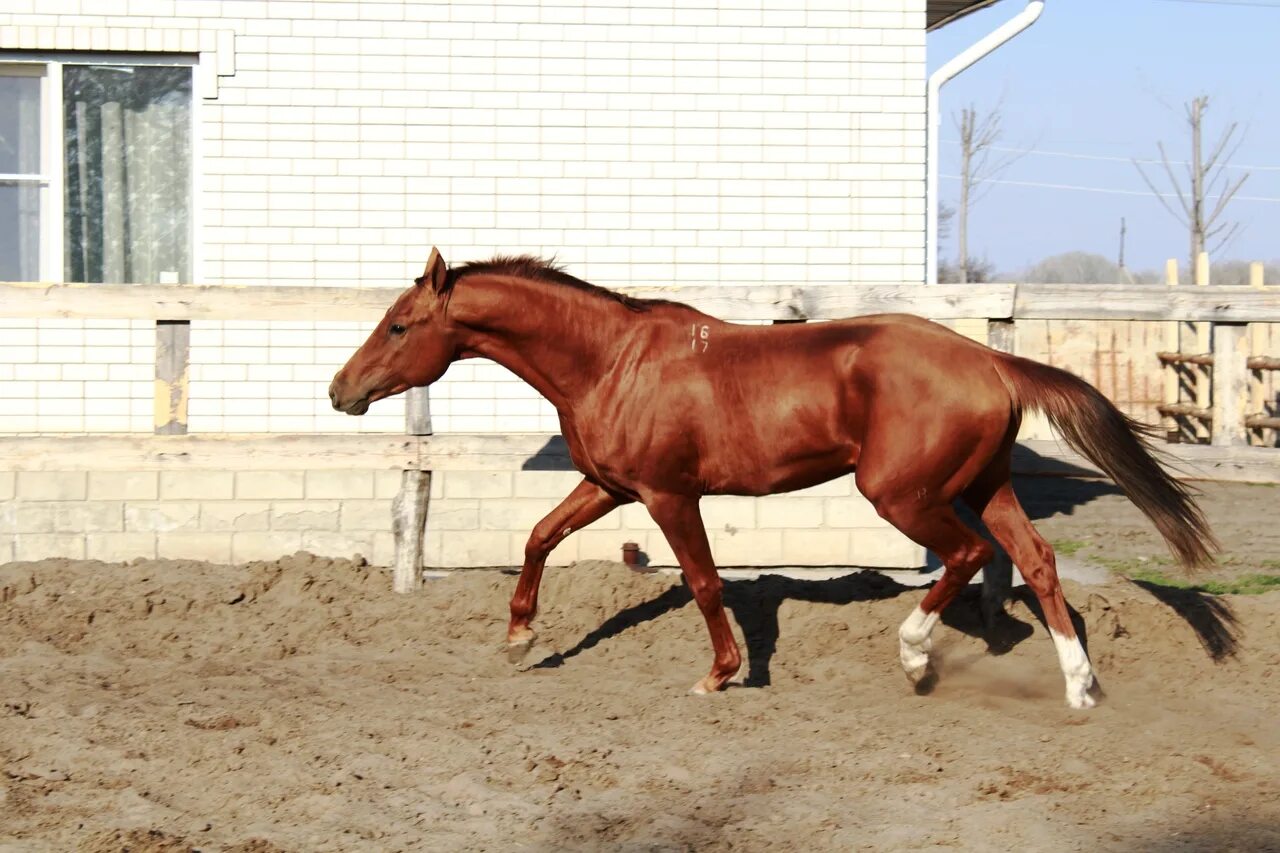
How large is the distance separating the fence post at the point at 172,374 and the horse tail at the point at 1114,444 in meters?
4.10

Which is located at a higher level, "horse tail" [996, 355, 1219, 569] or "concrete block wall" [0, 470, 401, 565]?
"horse tail" [996, 355, 1219, 569]

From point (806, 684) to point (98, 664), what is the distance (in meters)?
3.01

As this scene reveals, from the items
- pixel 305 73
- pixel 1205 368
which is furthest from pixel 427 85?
pixel 1205 368

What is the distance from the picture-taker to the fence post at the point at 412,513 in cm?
739

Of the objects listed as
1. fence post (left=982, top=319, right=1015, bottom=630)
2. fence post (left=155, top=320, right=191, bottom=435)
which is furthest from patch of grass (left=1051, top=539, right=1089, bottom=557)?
fence post (left=155, top=320, right=191, bottom=435)

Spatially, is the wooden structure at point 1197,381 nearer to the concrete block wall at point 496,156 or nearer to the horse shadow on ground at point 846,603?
the concrete block wall at point 496,156

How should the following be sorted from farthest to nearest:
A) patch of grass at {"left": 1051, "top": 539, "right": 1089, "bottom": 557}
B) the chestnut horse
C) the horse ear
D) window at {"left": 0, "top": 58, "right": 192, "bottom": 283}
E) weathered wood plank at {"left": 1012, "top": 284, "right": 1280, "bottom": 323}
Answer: patch of grass at {"left": 1051, "top": 539, "right": 1089, "bottom": 557}
window at {"left": 0, "top": 58, "right": 192, "bottom": 283}
weathered wood plank at {"left": 1012, "top": 284, "right": 1280, "bottom": 323}
the horse ear
the chestnut horse

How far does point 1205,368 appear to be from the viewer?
59.4 feet

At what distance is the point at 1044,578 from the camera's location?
588 centimetres

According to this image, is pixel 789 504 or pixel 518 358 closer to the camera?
pixel 518 358

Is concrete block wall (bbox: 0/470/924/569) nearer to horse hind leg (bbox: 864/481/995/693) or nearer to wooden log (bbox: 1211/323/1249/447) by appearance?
wooden log (bbox: 1211/323/1249/447)

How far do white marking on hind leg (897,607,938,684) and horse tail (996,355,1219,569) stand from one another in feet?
3.07

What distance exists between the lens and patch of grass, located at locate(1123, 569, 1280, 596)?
8.84 meters

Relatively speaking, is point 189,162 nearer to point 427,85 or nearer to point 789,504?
point 427,85
